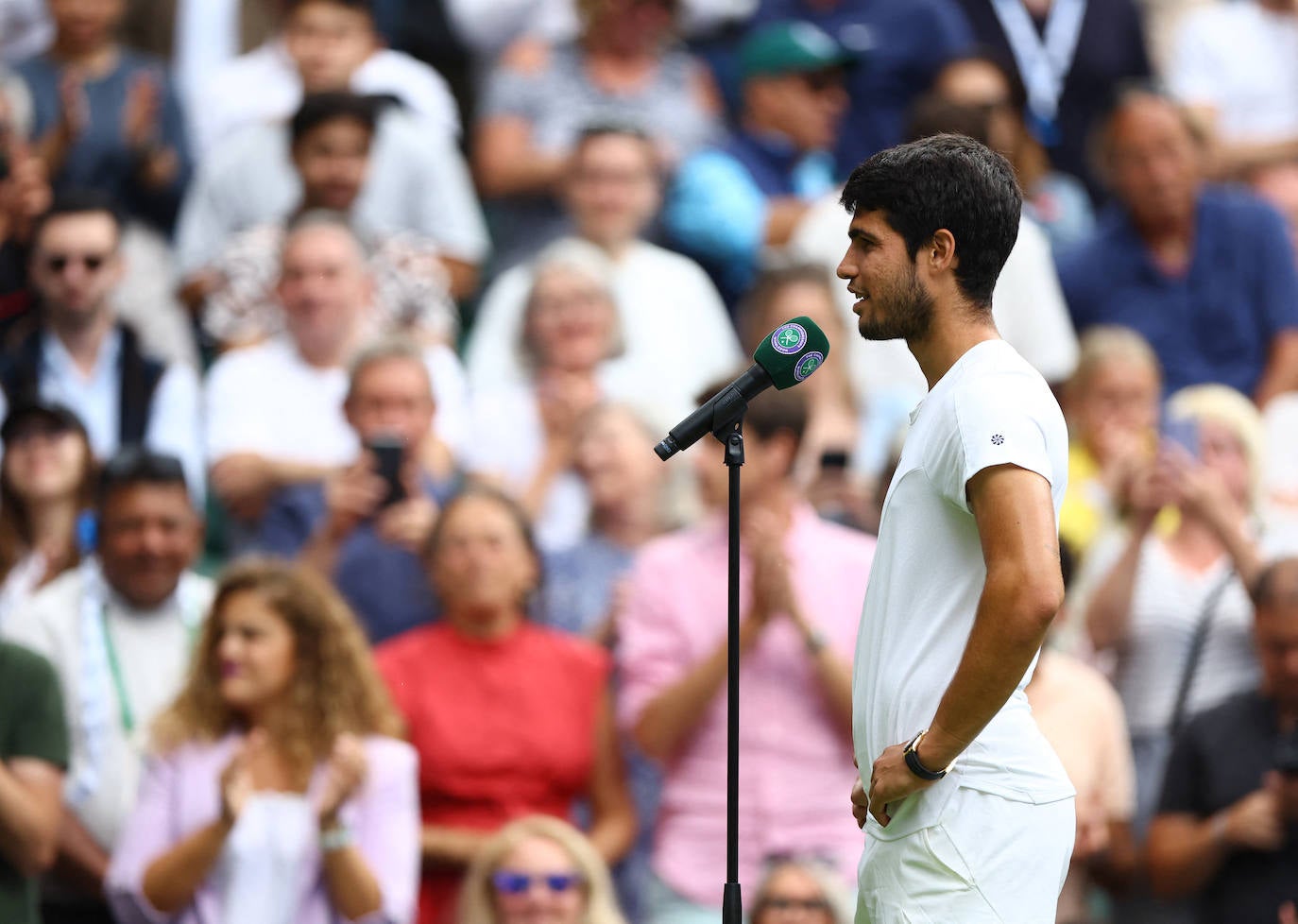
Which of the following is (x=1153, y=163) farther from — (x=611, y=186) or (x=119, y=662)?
(x=119, y=662)

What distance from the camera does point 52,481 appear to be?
715 centimetres

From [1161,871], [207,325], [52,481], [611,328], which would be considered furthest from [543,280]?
[1161,871]

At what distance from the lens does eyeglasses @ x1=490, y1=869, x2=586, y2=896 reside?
20.2 ft

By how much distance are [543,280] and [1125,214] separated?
8.02 ft

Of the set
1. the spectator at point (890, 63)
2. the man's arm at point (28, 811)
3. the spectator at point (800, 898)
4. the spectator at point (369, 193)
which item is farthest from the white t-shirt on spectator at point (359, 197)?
the spectator at point (800, 898)

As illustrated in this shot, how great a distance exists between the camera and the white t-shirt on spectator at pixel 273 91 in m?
9.38

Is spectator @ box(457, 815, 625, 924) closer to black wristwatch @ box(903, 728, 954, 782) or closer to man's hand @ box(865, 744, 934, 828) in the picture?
man's hand @ box(865, 744, 934, 828)

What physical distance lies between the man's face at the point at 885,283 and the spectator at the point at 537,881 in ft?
9.20

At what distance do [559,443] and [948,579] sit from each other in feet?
13.5

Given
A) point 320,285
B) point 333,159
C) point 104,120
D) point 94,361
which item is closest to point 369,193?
point 333,159

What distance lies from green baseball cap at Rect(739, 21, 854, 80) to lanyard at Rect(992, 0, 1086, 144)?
0.93m

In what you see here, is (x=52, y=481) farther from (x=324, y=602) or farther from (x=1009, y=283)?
(x=1009, y=283)

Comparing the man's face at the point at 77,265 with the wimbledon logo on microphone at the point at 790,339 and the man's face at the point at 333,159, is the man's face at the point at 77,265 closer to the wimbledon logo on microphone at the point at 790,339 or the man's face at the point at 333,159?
the man's face at the point at 333,159

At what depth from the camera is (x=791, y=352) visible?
12.7 ft
